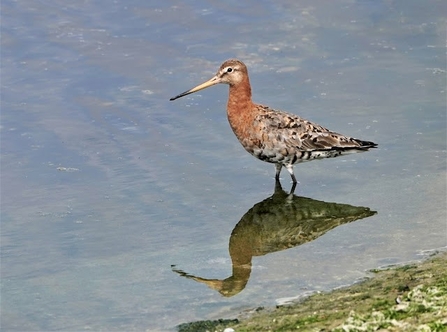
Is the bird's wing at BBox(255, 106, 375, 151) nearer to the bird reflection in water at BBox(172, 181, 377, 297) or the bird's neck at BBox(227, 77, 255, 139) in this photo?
the bird's neck at BBox(227, 77, 255, 139)

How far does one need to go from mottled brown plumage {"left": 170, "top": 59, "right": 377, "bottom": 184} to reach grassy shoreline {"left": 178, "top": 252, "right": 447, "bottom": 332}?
300cm

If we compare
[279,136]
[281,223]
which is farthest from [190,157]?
[281,223]

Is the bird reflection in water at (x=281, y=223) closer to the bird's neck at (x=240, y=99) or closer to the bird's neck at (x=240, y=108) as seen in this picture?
the bird's neck at (x=240, y=108)

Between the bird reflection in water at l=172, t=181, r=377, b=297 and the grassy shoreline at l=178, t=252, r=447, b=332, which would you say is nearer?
the grassy shoreline at l=178, t=252, r=447, b=332

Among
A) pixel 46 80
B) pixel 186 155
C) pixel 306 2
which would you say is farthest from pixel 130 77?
pixel 306 2

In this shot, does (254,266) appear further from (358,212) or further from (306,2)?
(306,2)

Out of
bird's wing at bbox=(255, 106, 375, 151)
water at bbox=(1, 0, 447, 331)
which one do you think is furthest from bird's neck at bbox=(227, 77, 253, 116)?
water at bbox=(1, 0, 447, 331)

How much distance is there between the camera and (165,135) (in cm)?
1280

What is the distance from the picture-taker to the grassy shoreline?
6.82 m

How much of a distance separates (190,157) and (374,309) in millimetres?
5311

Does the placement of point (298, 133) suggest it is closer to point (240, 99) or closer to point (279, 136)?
point (279, 136)

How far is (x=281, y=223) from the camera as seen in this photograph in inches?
432

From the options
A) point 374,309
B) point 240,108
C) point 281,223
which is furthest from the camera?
point 240,108

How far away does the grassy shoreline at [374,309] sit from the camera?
6.82m
